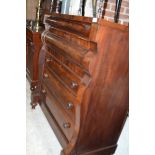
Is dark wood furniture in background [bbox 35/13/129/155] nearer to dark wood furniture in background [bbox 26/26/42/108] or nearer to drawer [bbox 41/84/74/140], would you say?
drawer [bbox 41/84/74/140]

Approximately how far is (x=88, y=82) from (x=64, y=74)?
1.37 ft

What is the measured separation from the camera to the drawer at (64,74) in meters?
1.33

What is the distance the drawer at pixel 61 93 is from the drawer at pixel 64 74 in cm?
5

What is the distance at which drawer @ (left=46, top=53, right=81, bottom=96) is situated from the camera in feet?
4.36

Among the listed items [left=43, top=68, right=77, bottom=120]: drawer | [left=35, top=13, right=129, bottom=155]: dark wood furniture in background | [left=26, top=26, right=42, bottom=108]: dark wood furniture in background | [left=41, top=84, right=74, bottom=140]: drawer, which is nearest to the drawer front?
[left=35, top=13, right=129, bottom=155]: dark wood furniture in background

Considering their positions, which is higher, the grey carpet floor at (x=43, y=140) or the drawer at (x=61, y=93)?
the drawer at (x=61, y=93)

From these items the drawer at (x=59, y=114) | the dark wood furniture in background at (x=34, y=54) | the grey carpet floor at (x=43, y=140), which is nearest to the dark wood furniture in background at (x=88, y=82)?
the drawer at (x=59, y=114)

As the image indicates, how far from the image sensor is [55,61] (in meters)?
1.71

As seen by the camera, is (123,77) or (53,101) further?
(53,101)

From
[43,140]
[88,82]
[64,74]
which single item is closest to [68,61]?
[64,74]

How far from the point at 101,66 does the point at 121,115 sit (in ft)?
1.84

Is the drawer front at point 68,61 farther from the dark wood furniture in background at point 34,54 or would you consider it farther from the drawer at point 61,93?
the dark wood furniture in background at point 34,54
